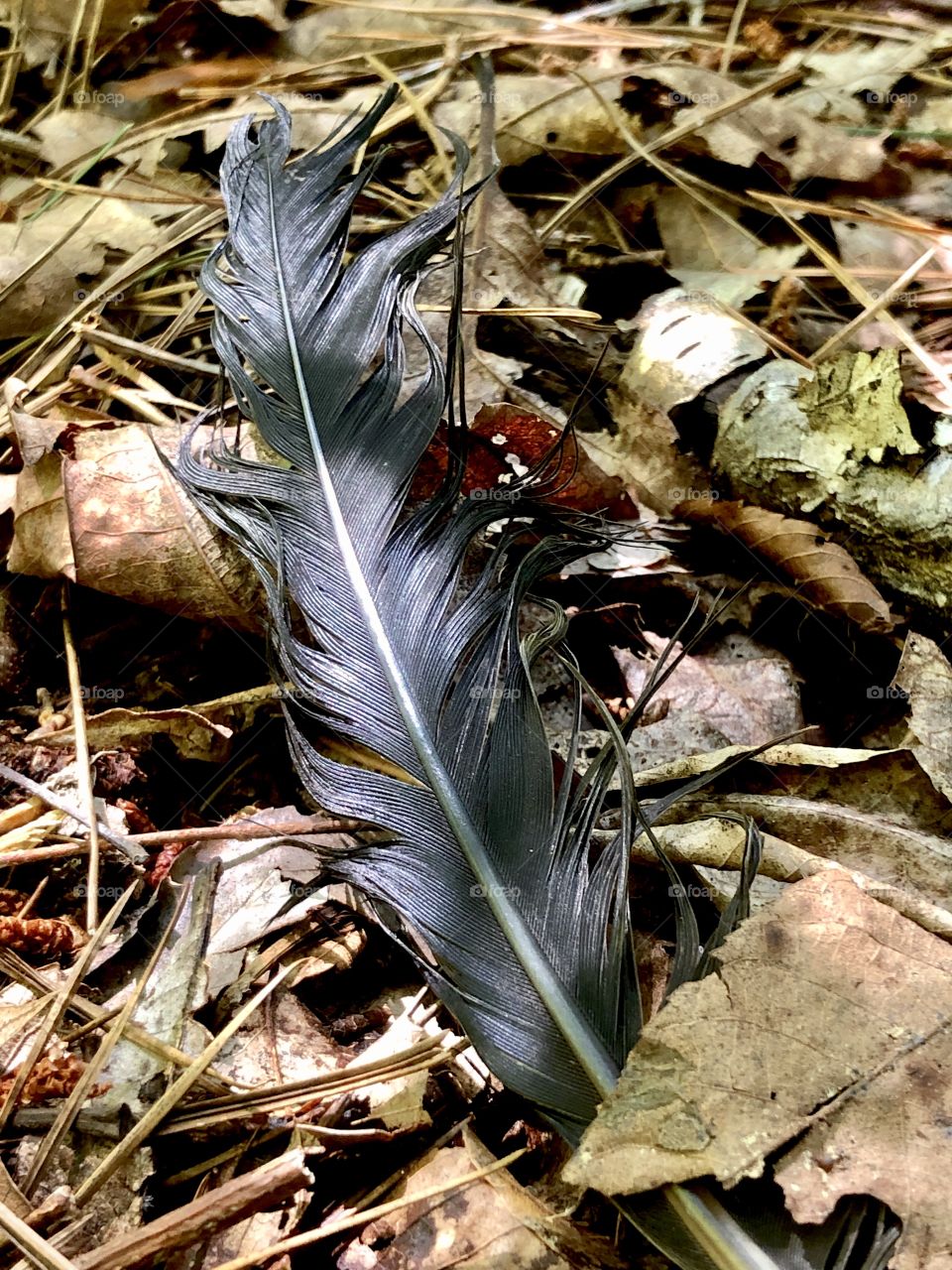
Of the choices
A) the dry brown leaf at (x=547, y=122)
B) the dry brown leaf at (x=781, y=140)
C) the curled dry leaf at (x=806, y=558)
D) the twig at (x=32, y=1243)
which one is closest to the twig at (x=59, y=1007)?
the twig at (x=32, y=1243)

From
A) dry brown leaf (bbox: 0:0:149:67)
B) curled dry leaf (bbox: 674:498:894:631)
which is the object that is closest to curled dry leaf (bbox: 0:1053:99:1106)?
curled dry leaf (bbox: 674:498:894:631)

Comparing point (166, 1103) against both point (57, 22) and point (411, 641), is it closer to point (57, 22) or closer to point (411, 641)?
point (411, 641)

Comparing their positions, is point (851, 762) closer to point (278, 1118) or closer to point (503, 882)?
point (503, 882)

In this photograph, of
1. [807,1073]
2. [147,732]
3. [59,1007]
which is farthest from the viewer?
[147,732]

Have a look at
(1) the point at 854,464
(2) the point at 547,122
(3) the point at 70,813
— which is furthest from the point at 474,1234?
(2) the point at 547,122

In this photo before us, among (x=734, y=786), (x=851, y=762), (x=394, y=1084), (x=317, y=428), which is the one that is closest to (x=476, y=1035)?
(x=394, y=1084)

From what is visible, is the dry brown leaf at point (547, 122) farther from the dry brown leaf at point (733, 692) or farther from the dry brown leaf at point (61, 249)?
the dry brown leaf at point (733, 692)

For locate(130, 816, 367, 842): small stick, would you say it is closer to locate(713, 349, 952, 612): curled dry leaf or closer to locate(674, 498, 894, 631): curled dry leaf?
locate(674, 498, 894, 631): curled dry leaf
